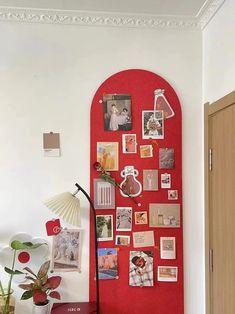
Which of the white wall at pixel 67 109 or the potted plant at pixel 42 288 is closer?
the potted plant at pixel 42 288

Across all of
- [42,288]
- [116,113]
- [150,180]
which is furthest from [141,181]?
[42,288]

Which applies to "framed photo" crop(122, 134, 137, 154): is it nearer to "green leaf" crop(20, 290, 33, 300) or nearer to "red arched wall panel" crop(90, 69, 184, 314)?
"red arched wall panel" crop(90, 69, 184, 314)

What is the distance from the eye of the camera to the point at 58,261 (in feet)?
6.79

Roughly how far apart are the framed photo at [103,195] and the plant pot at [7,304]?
72cm

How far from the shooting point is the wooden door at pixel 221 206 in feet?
5.71

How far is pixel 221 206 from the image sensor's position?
1888 mm

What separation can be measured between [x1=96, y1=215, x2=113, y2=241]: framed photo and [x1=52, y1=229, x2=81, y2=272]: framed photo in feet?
0.51

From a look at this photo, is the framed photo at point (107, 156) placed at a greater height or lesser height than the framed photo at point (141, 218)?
greater

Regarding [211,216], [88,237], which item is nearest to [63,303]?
[88,237]

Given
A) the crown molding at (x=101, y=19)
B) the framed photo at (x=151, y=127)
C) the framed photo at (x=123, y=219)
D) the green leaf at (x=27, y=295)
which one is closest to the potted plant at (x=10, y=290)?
the green leaf at (x=27, y=295)

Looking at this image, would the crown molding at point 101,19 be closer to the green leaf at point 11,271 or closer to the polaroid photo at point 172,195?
the polaroid photo at point 172,195

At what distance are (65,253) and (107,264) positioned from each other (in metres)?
0.27

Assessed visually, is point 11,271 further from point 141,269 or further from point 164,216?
point 164,216

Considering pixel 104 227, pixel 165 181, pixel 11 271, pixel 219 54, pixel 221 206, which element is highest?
pixel 219 54
